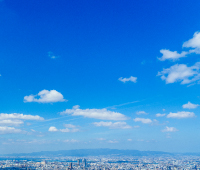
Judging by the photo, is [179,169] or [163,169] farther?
[163,169]

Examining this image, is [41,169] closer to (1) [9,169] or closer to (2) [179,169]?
(1) [9,169]

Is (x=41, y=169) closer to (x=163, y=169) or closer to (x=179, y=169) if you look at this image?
(x=163, y=169)

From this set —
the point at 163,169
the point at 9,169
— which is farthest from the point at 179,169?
the point at 9,169

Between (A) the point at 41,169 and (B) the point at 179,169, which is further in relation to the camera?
(A) the point at 41,169

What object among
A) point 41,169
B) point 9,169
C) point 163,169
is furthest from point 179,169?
point 9,169

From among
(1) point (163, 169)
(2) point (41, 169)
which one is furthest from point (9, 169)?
(1) point (163, 169)
